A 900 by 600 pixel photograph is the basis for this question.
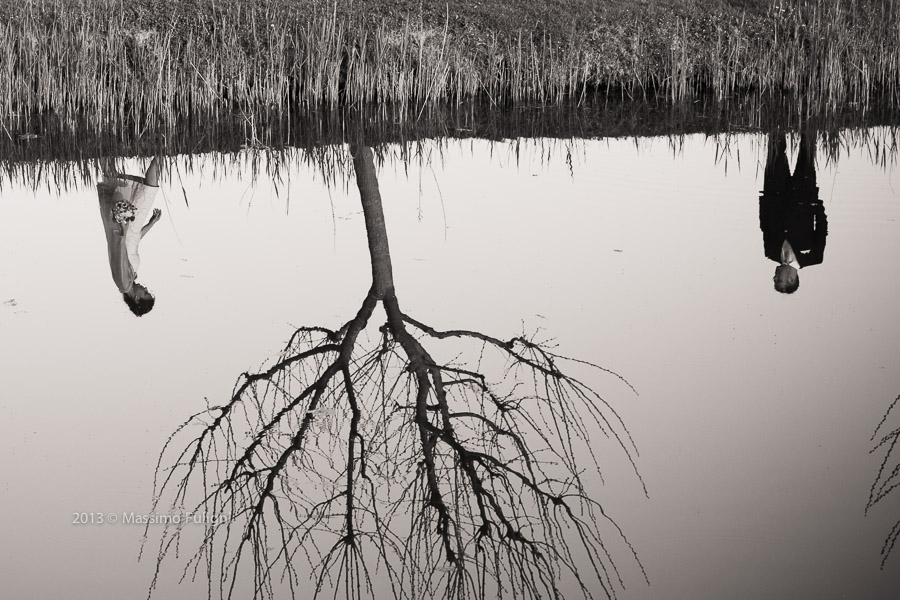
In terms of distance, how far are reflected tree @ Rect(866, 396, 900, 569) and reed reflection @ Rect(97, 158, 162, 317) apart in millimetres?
3287

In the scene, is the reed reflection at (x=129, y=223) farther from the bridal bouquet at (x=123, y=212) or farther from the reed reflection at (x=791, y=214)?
the reed reflection at (x=791, y=214)

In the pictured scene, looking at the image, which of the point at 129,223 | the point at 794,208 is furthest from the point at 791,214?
the point at 129,223

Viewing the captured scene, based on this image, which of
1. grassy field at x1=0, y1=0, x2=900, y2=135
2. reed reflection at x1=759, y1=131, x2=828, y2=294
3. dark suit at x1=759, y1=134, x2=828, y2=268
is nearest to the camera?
reed reflection at x1=759, y1=131, x2=828, y2=294

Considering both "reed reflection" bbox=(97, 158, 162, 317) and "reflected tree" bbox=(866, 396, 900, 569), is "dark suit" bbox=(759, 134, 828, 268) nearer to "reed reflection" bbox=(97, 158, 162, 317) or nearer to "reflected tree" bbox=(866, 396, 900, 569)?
"reflected tree" bbox=(866, 396, 900, 569)

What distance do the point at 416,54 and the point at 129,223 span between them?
438cm

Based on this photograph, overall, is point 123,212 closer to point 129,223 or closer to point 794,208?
point 129,223

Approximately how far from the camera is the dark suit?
5.80 meters

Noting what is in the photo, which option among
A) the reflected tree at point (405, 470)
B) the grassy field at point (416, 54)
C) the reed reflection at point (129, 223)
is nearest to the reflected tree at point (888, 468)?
the reflected tree at point (405, 470)

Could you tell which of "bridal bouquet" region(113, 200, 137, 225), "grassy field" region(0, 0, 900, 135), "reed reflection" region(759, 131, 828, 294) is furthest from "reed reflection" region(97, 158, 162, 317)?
"reed reflection" region(759, 131, 828, 294)

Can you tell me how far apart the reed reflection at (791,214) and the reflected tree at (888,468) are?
1408 millimetres

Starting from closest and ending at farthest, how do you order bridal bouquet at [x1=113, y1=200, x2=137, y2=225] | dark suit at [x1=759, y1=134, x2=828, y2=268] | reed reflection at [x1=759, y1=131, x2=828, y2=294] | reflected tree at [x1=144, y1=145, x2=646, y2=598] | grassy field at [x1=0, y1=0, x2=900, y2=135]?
reflected tree at [x1=144, y1=145, x2=646, y2=598], reed reflection at [x1=759, y1=131, x2=828, y2=294], dark suit at [x1=759, y1=134, x2=828, y2=268], bridal bouquet at [x1=113, y1=200, x2=137, y2=225], grassy field at [x1=0, y1=0, x2=900, y2=135]

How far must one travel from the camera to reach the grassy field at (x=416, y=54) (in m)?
8.77

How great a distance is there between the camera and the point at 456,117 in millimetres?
9273

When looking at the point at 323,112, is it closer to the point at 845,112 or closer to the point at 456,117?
the point at 456,117
